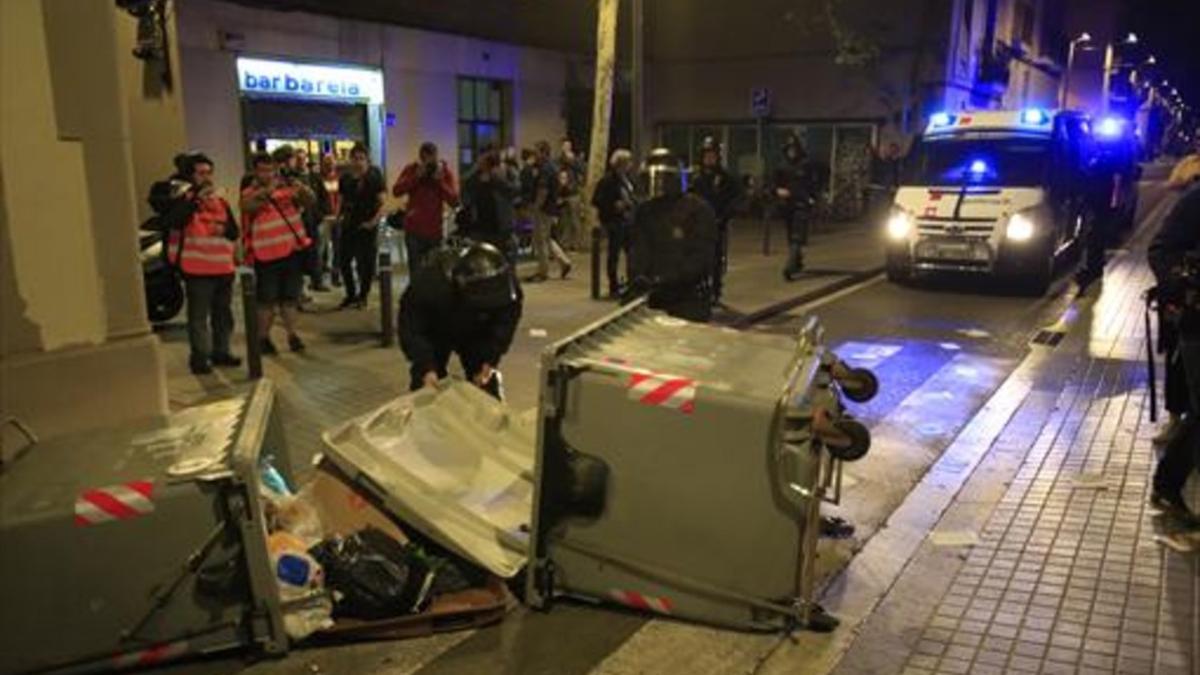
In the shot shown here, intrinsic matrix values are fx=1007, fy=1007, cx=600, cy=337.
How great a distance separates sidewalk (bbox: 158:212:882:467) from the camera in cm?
755

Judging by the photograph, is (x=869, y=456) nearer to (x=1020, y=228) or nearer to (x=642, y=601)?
(x=642, y=601)

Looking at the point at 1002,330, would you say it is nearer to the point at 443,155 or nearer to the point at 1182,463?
the point at 1182,463

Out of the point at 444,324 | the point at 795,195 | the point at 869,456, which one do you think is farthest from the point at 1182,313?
the point at 795,195

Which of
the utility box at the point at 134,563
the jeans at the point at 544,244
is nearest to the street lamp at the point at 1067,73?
the jeans at the point at 544,244

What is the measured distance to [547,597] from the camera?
445cm

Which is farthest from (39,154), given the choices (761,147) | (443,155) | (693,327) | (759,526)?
(761,147)

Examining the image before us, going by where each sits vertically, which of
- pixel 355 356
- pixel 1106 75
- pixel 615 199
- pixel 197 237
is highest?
pixel 1106 75

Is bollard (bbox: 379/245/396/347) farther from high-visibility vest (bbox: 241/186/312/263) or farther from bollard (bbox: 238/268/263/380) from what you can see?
bollard (bbox: 238/268/263/380)

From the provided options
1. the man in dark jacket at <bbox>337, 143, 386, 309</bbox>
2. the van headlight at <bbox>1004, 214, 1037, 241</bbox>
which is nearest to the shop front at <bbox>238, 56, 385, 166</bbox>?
the man in dark jacket at <bbox>337, 143, 386, 309</bbox>

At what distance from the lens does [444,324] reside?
564cm

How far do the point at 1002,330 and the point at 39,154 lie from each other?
9.47m

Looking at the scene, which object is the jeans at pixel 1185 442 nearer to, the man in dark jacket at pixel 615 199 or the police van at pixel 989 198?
the man in dark jacket at pixel 615 199

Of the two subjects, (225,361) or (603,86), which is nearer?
(225,361)

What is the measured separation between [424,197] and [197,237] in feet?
10.8
